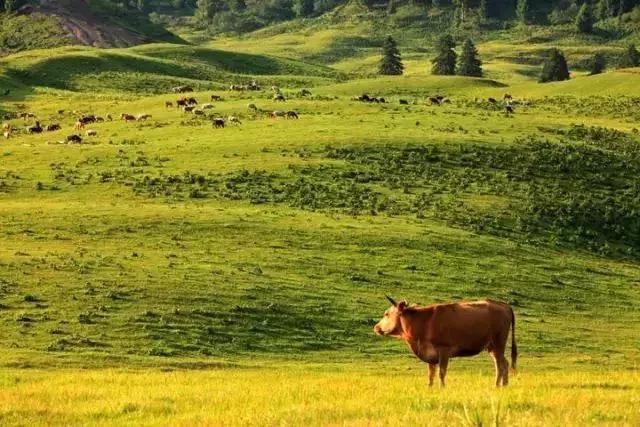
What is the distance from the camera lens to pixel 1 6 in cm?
15712

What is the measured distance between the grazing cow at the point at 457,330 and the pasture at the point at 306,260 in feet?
2.27

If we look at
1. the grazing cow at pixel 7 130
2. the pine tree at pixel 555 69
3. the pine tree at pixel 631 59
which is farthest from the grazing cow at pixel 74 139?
the pine tree at pixel 631 59

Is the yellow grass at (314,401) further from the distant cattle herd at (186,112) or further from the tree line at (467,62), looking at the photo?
the tree line at (467,62)

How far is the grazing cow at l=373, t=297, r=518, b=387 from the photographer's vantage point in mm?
18031

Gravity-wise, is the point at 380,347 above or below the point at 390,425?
below

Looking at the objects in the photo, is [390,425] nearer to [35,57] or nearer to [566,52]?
[35,57]

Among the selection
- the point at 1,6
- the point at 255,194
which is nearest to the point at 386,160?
the point at 255,194

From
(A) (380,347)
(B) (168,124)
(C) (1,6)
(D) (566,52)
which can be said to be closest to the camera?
(A) (380,347)

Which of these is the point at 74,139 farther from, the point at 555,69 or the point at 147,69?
the point at 555,69

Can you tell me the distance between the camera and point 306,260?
42156mm

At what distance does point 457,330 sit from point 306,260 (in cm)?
2435

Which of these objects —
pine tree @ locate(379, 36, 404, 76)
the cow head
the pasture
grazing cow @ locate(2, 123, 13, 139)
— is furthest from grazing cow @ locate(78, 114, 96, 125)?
pine tree @ locate(379, 36, 404, 76)

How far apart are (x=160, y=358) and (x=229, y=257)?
13187 mm

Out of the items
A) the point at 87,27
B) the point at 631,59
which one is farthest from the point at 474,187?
the point at 87,27
